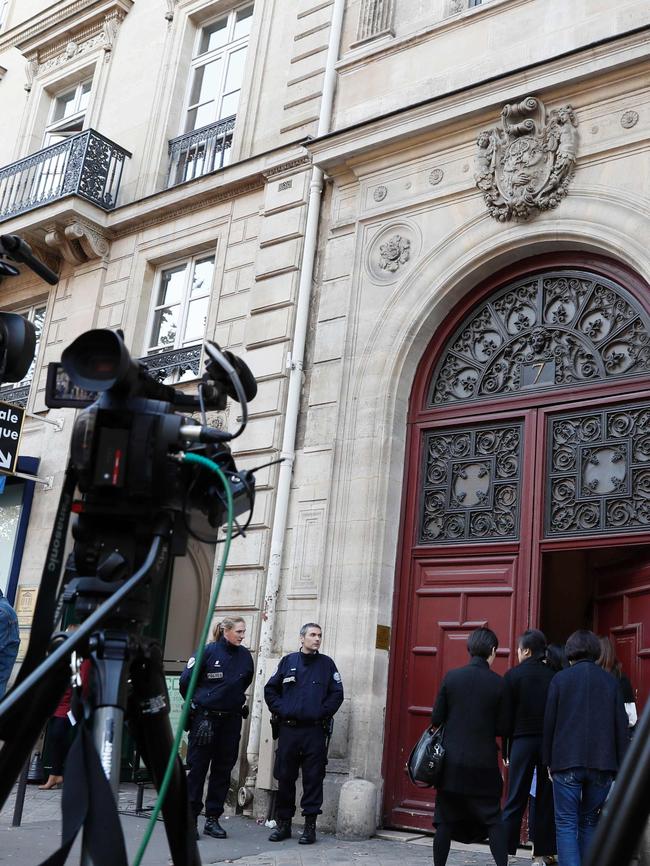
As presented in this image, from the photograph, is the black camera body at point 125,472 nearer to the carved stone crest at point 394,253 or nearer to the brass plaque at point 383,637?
the brass plaque at point 383,637

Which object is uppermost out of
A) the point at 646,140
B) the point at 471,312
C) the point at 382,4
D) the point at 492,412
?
the point at 382,4

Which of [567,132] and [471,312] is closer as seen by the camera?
[567,132]

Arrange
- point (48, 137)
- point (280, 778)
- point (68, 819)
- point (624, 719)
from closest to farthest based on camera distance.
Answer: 1. point (68, 819)
2. point (624, 719)
3. point (280, 778)
4. point (48, 137)

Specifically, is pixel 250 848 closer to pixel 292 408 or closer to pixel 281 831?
pixel 281 831

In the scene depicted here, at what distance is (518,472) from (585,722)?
307 centimetres

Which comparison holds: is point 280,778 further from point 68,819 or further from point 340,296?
point 68,819

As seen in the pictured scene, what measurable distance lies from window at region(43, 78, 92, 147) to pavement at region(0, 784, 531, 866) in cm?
1103

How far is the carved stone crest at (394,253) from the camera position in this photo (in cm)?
976

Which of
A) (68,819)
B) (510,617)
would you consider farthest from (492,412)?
(68,819)

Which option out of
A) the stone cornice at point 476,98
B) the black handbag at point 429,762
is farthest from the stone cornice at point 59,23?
the black handbag at point 429,762

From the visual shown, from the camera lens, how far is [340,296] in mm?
10102

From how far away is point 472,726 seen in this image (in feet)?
20.8

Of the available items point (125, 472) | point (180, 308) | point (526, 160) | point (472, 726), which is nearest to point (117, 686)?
point (125, 472)

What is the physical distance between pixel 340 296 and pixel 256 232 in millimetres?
2107
